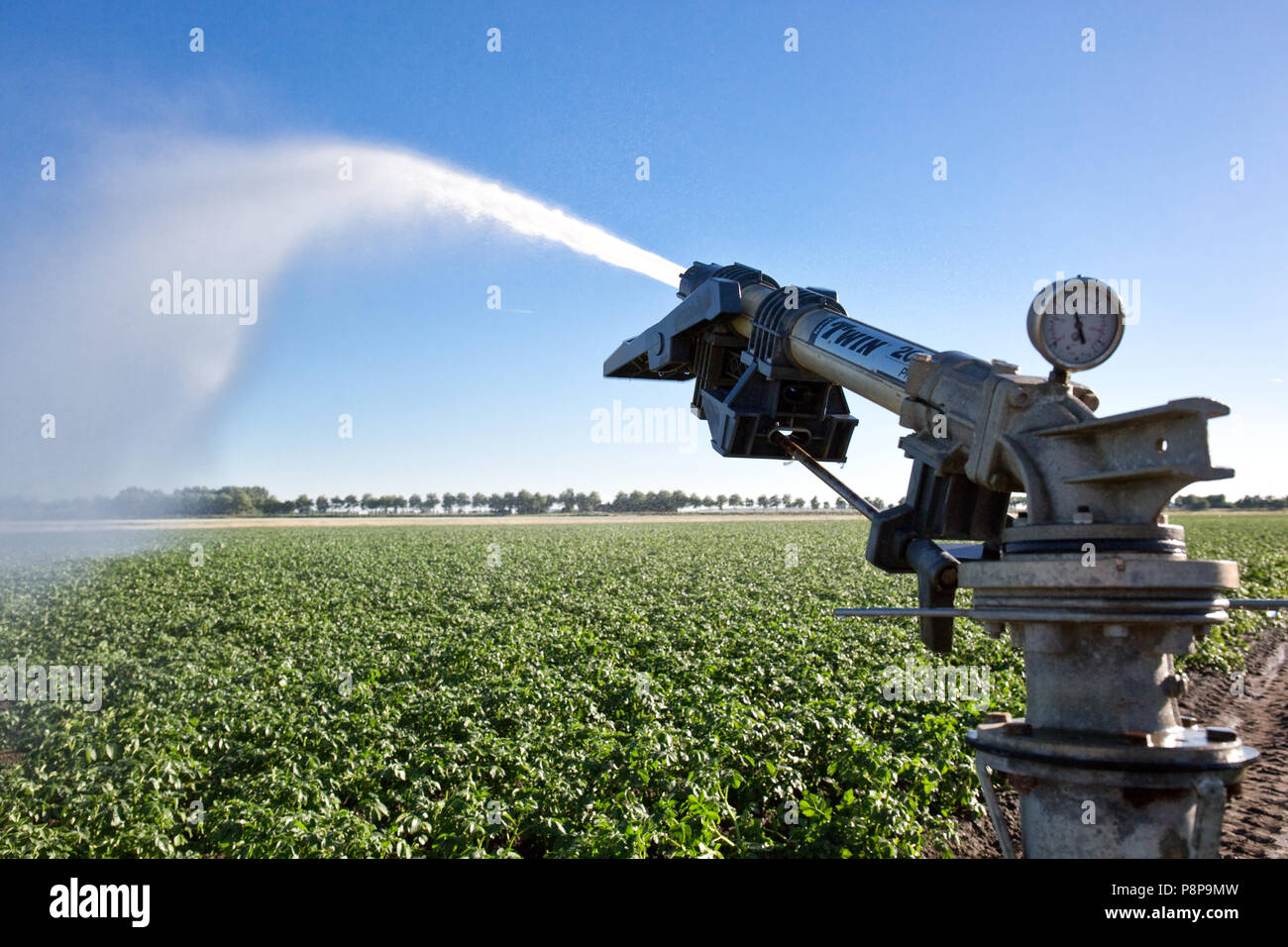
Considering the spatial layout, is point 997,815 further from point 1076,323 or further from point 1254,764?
point 1076,323

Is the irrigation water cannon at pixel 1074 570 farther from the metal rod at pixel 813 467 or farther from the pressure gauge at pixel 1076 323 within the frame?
the metal rod at pixel 813 467

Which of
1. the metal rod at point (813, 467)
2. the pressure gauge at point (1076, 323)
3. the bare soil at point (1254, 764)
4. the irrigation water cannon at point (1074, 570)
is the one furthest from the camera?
the bare soil at point (1254, 764)

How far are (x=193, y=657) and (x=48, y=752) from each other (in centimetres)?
549

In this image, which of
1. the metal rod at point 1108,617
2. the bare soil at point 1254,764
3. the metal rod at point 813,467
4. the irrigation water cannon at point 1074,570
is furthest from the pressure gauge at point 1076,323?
the bare soil at point 1254,764

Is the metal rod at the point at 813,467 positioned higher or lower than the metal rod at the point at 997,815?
higher

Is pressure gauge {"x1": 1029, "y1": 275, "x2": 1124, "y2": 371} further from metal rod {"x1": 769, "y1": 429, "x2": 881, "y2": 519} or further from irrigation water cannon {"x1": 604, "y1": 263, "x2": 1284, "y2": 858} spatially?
metal rod {"x1": 769, "y1": 429, "x2": 881, "y2": 519}

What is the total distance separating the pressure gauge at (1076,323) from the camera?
2.55 m

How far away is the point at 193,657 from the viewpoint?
14.7 meters

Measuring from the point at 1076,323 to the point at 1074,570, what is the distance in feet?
2.66

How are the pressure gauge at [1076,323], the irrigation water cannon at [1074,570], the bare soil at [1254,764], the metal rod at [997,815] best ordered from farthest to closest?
the bare soil at [1254,764] → the metal rod at [997,815] → the pressure gauge at [1076,323] → the irrigation water cannon at [1074,570]

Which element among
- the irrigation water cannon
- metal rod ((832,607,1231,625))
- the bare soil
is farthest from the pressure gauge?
the bare soil

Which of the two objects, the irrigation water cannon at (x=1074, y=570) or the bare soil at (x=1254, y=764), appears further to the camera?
the bare soil at (x=1254, y=764)

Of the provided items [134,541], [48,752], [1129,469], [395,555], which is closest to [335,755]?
Answer: [48,752]

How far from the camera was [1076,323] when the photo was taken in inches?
101
